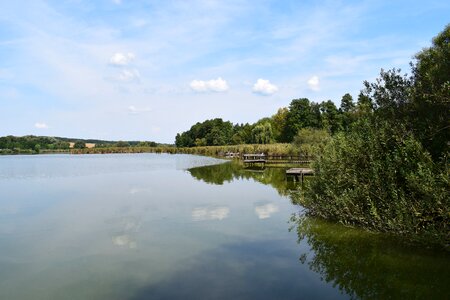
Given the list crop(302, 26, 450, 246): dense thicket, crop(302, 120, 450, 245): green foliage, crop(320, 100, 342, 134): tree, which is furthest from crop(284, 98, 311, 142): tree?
crop(302, 26, 450, 246): dense thicket

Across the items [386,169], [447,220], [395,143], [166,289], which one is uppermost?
[395,143]

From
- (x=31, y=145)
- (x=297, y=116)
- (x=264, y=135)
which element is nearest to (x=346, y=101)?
(x=297, y=116)

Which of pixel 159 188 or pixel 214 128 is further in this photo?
pixel 214 128

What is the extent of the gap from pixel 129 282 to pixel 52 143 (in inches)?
5989

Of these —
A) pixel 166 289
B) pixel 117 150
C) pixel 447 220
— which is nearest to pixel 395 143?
pixel 447 220

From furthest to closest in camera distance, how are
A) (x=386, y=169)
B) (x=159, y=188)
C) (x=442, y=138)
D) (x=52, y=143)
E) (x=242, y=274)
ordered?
1. (x=52, y=143)
2. (x=159, y=188)
3. (x=386, y=169)
4. (x=442, y=138)
5. (x=242, y=274)

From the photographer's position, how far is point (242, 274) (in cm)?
907

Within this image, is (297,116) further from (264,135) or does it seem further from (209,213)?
(209,213)

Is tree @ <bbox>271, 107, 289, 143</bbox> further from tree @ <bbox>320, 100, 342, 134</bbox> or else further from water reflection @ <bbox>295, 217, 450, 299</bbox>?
water reflection @ <bbox>295, 217, 450, 299</bbox>

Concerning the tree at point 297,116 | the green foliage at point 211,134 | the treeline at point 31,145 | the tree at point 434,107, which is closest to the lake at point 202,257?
the tree at point 434,107

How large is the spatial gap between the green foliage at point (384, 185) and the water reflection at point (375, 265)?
0.50 m

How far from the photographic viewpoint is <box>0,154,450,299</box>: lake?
8.16 metres

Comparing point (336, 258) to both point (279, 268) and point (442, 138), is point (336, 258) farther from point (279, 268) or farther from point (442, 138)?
point (442, 138)

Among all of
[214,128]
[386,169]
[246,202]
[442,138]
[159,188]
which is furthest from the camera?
[214,128]
